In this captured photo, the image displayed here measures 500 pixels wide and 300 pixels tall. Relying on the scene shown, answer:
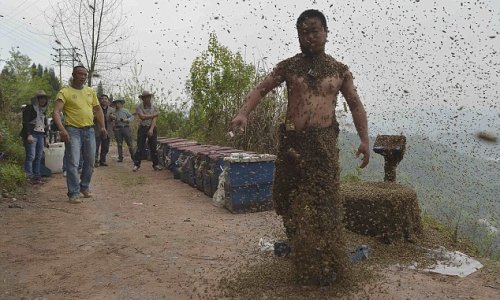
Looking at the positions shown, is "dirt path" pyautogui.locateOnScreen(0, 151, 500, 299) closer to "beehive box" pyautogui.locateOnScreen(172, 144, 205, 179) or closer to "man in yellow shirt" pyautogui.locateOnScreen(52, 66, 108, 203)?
"man in yellow shirt" pyautogui.locateOnScreen(52, 66, 108, 203)

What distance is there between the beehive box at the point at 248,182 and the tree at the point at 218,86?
190 inches

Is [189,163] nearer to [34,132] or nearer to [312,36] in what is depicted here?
[34,132]

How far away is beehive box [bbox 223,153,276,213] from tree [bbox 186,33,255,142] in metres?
4.82

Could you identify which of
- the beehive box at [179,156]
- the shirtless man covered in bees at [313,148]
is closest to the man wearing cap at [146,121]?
the beehive box at [179,156]

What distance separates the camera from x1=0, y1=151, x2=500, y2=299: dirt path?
325 cm

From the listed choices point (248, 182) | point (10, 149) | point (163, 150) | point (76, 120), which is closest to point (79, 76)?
point (76, 120)

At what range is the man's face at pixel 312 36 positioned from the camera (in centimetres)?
324

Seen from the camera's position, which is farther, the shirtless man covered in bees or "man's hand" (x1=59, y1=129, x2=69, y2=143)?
"man's hand" (x1=59, y1=129, x2=69, y2=143)

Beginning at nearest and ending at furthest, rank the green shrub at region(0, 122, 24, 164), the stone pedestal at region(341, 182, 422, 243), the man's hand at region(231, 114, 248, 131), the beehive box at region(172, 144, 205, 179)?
the man's hand at region(231, 114, 248, 131) < the stone pedestal at region(341, 182, 422, 243) < the beehive box at region(172, 144, 205, 179) < the green shrub at region(0, 122, 24, 164)

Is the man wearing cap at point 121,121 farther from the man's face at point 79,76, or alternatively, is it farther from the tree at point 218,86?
the man's face at point 79,76

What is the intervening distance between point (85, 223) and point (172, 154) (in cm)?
437

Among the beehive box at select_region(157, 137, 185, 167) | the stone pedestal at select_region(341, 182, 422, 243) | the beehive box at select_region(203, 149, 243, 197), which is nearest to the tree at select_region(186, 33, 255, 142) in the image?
the beehive box at select_region(157, 137, 185, 167)

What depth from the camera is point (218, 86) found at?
11461 mm

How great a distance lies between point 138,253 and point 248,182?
231 cm
